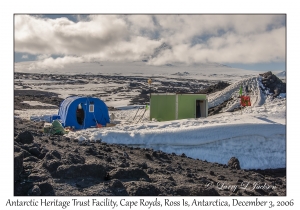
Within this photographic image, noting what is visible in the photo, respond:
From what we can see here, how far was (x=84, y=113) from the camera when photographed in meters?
18.8

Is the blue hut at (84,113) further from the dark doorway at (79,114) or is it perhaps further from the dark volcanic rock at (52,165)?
the dark volcanic rock at (52,165)

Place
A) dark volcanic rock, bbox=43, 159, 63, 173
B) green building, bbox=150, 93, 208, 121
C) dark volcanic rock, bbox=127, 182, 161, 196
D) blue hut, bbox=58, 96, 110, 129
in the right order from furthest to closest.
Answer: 1. green building, bbox=150, 93, 208, 121
2. blue hut, bbox=58, 96, 110, 129
3. dark volcanic rock, bbox=43, 159, 63, 173
4. dark volcanic rock, bbox=127, 182, 161, 196

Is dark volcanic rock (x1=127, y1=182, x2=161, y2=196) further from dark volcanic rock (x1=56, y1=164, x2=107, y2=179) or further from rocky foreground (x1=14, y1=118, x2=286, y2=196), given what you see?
dark volcanic rock (x1=56, y1=164, x2=107, y2=179)

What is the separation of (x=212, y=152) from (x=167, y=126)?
2760mm

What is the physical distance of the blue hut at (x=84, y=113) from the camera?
18619 mm

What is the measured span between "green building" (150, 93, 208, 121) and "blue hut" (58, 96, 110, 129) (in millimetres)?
3274

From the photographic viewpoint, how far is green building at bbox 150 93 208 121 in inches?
784

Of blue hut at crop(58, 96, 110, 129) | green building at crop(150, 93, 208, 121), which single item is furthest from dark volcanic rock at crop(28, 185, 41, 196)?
green building at crop(150, 93, 208, 121)

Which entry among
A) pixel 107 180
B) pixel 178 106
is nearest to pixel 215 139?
pixel 178 106

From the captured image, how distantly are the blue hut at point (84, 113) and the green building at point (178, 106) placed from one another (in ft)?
10.7

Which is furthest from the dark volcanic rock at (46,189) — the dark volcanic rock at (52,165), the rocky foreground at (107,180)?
the dark volcanic rock at (52,165)

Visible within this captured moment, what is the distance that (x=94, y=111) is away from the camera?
752 inches
